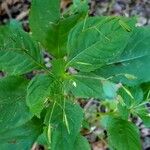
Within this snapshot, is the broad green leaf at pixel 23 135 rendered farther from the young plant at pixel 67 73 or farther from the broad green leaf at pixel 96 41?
the broad green leaf at pixel 96 41

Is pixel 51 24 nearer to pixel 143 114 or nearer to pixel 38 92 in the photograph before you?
pixel 38 92

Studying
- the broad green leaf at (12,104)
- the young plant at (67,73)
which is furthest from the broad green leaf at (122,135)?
the broad green leaf at (12,104)

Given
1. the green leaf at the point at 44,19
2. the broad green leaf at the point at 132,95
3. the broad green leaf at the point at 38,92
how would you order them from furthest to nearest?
the broad green leaf at the point at 132,95
the green leaf at the point at 44,19
the broad green leaf at the point at 38,92

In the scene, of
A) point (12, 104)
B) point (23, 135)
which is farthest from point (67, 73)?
point (23, 135)

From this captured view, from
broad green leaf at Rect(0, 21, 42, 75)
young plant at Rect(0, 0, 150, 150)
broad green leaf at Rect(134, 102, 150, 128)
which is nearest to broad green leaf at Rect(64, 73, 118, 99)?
young plant at Rect(0, 0, 150, 150)

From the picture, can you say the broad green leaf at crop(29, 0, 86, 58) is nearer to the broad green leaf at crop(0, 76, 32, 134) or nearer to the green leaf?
the green leaf

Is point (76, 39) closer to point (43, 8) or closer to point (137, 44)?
point (43, 8)

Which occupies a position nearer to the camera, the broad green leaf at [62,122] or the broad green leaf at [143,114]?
the broad green leaf at [62,122]
